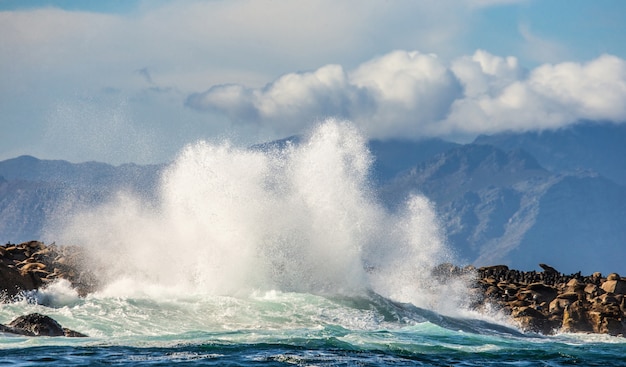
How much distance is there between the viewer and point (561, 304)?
5638 centimetres

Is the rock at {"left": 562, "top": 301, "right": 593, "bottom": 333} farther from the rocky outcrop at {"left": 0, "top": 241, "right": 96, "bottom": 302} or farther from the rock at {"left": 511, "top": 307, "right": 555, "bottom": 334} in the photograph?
the rocky outcrop at {"left": 0, "top": 241, "right": 96, "bottom": 302}

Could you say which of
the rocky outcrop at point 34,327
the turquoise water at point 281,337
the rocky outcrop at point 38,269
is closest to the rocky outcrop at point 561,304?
the turquoise water at point 281,337

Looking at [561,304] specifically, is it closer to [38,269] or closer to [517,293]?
[517,293]

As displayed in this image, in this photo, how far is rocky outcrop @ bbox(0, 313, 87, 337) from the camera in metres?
34.1

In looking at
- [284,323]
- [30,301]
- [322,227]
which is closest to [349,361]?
[284,323]

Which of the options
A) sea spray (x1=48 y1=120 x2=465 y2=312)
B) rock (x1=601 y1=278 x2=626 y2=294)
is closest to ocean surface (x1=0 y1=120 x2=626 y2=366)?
sea spray (x1=48 y1=120 x2=465 y2=312)

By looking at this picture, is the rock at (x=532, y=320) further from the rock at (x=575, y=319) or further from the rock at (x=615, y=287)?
the rock at (x=615, y=287)

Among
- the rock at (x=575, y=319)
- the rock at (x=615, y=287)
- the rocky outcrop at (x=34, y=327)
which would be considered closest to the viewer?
the rocky outcrop at (x=34, y=327)

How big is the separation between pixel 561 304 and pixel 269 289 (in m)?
18.0

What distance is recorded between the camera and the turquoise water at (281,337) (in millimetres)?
30422

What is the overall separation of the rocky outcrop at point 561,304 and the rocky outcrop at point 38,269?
2250 centimetres

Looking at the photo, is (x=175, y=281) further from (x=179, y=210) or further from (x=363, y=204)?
(x=363, y=204)

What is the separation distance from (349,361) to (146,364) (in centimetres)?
606

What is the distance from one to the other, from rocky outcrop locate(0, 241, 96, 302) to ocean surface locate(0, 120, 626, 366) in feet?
2.21
